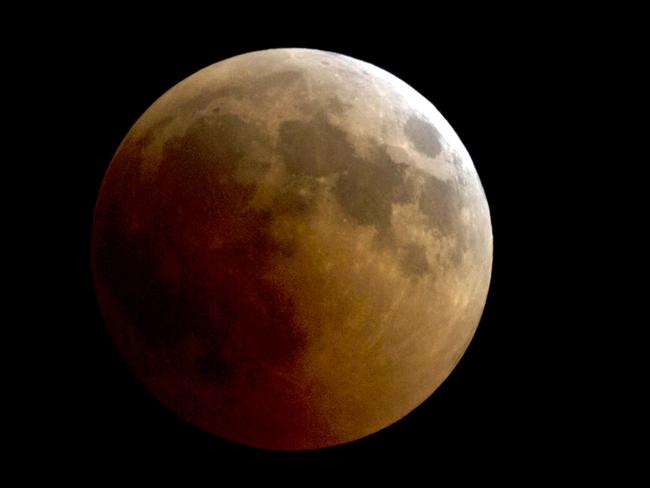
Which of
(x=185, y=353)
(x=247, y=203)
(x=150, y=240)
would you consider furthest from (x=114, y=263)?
(x=247, y=203)

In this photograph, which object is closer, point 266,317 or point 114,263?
point 266,317

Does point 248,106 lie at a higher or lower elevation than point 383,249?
higher

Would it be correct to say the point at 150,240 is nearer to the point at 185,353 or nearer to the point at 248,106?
the point at 185,353

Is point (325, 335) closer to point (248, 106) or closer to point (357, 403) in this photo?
point (357, 403)

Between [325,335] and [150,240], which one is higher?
[150,240]

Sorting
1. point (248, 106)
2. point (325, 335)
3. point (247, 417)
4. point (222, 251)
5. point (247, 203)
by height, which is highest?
point (248, 106)

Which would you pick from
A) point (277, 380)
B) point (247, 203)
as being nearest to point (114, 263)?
point (247, 203)
